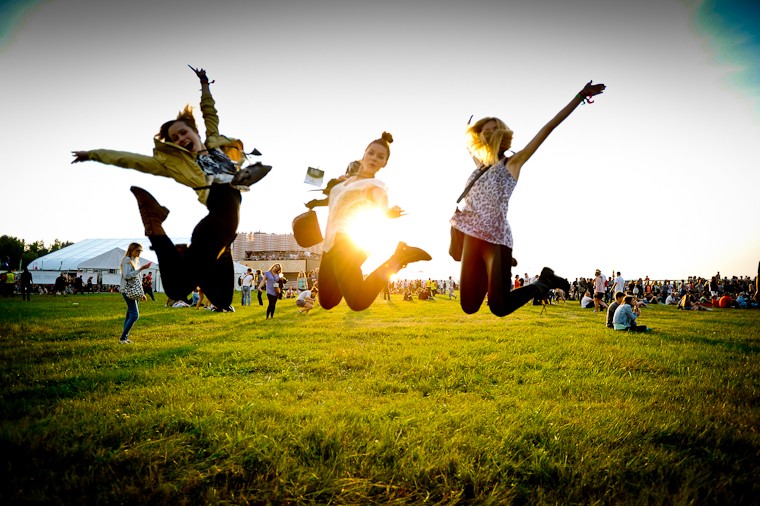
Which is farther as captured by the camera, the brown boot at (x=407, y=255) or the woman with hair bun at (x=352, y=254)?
the brown boot at (x=407, y=255)

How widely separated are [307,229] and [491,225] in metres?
2.04

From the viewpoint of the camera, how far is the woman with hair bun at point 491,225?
14.1 ft

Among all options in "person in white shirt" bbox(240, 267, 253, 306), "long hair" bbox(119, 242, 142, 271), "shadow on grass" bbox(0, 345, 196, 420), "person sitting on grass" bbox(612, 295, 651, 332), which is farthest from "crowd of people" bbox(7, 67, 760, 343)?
"person in white shirt" bbox(240, 267, 253, 306)

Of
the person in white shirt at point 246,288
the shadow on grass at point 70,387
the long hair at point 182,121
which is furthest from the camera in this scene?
the person in white shirt at point 246,288

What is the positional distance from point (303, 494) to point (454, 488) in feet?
5.38

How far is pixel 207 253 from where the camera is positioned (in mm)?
3840

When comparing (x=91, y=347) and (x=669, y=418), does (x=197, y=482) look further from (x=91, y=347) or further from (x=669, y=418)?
(x=91, y=347)

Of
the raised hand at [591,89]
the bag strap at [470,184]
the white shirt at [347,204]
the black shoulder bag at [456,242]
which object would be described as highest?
the raised hand at [591,89]

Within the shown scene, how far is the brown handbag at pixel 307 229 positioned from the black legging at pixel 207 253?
0.70 metres

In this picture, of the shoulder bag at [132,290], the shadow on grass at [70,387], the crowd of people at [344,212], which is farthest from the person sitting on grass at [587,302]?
the shoulder bag at [132,290]

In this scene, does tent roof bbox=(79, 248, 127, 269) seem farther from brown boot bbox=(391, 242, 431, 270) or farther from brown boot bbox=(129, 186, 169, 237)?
brown boot bbox=(391, 242, 431, 270)

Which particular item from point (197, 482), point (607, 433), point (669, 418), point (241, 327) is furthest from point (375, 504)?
point (241, 327)

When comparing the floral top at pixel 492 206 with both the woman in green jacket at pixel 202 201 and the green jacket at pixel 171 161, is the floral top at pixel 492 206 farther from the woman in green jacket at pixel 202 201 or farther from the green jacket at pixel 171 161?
the green jacket at pixel 171 161

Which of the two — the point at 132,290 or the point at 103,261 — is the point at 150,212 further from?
the point at 103,261
